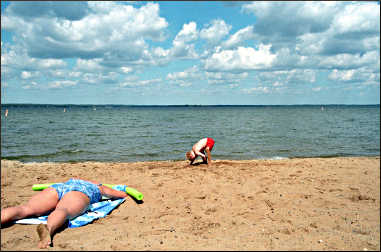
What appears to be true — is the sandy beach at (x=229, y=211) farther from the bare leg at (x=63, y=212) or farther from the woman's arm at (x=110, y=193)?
the woman's arm at (x=110, y=193)

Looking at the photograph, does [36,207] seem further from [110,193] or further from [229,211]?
[229,211]

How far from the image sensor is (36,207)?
512 cm

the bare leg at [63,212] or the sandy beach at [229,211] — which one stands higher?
the bare leg at [63,212]

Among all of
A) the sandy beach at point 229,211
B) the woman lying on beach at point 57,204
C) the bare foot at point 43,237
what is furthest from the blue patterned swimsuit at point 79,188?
the bare foot at point 43,237

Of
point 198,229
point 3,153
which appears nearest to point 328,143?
point 198,229

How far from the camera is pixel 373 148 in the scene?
53.0 feet

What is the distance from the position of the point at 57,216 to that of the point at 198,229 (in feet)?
7.94

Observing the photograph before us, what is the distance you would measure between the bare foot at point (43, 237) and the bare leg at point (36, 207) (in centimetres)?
127

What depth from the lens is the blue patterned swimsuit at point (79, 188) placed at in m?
5.30

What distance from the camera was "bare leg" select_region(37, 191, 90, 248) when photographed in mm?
3980

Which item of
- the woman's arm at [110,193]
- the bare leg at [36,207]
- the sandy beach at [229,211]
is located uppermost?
the bare leg at [36,207]

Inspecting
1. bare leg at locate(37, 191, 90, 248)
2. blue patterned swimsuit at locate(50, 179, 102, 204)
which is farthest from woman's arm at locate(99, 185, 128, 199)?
bare leg at locate(37, 191, 90, 248)

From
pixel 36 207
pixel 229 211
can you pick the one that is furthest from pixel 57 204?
pixel 229 211

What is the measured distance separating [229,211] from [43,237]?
11.2 ft
